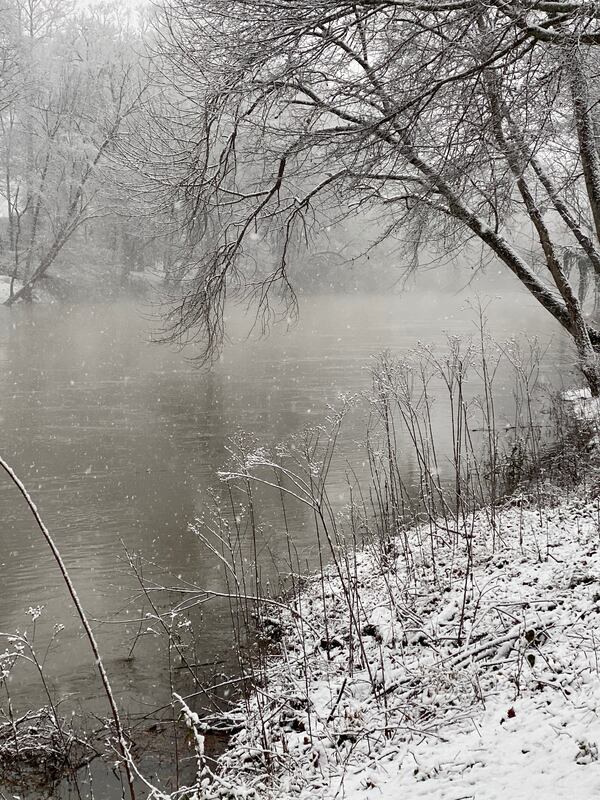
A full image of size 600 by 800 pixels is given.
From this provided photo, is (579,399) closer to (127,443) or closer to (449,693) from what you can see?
(127,443)

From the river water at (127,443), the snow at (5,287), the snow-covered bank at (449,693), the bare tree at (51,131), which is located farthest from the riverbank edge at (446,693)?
the snow at (5,287)

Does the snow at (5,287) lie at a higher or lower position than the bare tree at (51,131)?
lower

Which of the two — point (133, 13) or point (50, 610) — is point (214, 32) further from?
point (133, 13)

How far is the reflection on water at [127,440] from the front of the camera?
6.88 metres

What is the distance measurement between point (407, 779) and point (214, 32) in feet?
21.3

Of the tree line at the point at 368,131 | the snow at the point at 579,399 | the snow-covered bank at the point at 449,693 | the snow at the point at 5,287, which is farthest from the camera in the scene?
the snow at the point at 5,287

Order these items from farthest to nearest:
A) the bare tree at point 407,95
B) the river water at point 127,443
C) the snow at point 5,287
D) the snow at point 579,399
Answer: the snow at point 5,287 → the snow at point 579,399 → the river water at point 127,443 → the bare tree at point 407,95

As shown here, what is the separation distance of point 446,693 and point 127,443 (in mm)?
10212

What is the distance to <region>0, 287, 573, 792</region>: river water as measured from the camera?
6629mm

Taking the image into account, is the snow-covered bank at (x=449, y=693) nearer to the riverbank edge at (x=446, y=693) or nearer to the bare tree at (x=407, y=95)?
the riverbank edge at (x=446, y=693)

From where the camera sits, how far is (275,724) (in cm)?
480

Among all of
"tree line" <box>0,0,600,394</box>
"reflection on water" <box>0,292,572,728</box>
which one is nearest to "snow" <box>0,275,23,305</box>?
"reflection on water" <box>0,292,572,728</box>

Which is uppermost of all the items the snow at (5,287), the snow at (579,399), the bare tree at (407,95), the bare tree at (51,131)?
the bare tree at (51,131)

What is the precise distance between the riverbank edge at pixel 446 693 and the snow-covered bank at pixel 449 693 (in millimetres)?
10
